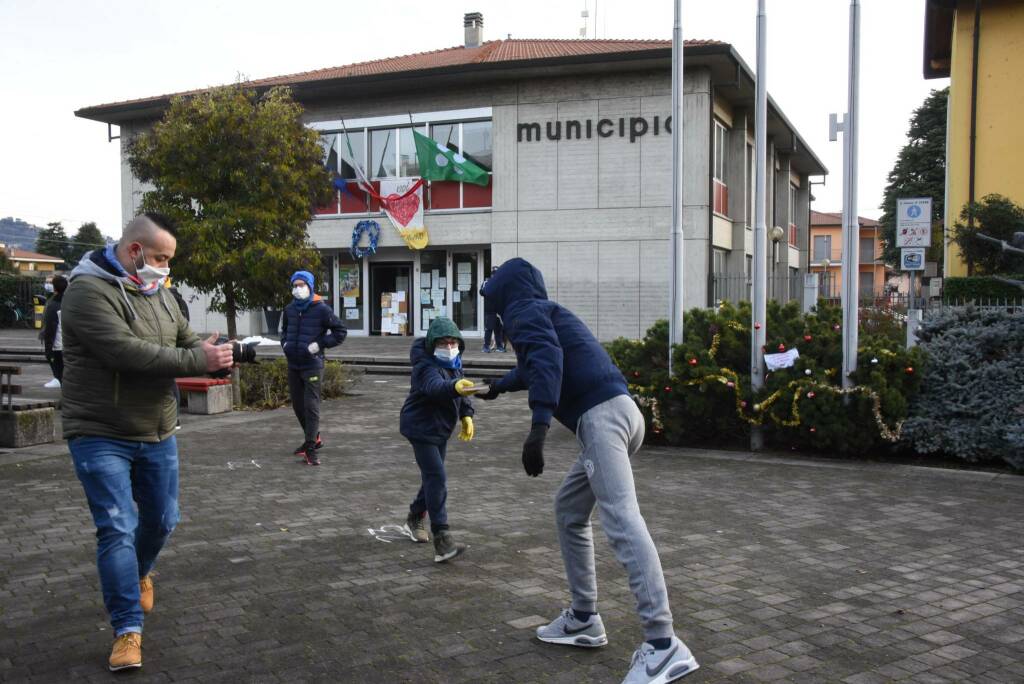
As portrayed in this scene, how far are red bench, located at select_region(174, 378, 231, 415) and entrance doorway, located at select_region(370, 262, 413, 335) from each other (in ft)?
49.2

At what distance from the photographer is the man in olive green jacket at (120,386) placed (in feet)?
12.7

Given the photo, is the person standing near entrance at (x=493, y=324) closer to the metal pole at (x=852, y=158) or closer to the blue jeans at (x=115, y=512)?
the blue jeans at (x=115, y=512)

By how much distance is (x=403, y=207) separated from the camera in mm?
26750

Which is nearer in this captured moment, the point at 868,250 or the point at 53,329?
the point at 53,329

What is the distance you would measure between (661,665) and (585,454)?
36.4 inches

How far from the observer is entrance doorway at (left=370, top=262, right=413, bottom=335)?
Result: 2778 cm

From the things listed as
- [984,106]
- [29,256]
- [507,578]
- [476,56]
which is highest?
[476,56]

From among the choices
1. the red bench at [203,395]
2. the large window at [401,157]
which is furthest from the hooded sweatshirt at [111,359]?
the large window at [401,157]

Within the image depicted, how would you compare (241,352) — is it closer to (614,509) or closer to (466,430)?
(466,430)

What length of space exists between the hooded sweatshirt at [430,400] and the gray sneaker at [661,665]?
216cm

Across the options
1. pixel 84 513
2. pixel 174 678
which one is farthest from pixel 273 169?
pixel 174 678

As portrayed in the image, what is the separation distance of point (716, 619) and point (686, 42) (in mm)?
21985

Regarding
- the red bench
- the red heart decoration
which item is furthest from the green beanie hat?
the red heart decoration

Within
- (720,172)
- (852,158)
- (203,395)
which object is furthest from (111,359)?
(720,172)
